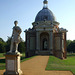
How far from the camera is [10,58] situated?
36.5ft

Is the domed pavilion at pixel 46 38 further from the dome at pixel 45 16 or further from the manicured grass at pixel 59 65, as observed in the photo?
the manicured grass at pixel 59 65

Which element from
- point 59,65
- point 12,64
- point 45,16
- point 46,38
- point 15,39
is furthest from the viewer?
point 45,16

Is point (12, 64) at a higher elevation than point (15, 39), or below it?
below

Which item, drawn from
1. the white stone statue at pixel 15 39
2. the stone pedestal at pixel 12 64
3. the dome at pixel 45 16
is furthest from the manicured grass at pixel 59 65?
the dome at pixel 45 16

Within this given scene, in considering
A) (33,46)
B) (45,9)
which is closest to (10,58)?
(33,46)

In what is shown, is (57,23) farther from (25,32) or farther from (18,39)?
(18,39)

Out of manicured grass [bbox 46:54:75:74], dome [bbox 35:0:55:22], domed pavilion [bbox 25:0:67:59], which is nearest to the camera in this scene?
manicured grass [bbox 46:54:75:74]

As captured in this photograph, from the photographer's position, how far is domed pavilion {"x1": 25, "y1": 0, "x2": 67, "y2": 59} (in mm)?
37438

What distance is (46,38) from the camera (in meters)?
42.4

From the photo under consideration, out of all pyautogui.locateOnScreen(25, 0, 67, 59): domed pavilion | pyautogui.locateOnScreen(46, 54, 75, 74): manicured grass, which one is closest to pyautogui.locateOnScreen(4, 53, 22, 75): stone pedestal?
pyautogui.locateOnScreen(46, 54, 75, 74): manicured grass

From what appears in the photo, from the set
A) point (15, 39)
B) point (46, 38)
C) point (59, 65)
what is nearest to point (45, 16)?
point (46, 38)

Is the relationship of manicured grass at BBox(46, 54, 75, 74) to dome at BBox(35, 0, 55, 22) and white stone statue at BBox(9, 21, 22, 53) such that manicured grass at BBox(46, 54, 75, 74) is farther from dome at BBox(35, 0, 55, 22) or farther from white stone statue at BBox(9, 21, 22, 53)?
dome at BBox(35, 0, 55, 22)

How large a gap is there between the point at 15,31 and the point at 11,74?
3.60 metres

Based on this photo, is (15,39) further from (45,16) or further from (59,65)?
(45,16)
